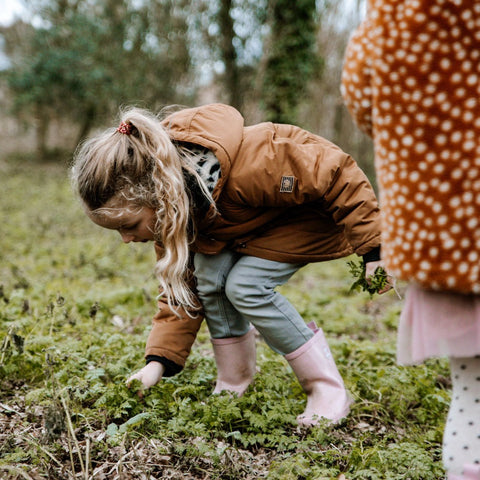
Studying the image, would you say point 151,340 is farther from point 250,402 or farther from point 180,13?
point 180,13

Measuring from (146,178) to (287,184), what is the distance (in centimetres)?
58

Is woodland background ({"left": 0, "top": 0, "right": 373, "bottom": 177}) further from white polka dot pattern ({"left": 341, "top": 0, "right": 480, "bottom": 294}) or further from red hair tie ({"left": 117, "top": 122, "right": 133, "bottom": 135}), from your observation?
white polka dot pattern ({"left": 341, "top": 0, "right": 480, "bottom": 294})

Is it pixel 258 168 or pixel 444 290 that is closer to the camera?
pixel 444 290

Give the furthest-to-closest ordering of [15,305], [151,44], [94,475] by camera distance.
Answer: [151,44], [15,305], [94,475]

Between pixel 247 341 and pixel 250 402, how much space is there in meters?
0.36

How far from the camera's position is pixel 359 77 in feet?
5.51

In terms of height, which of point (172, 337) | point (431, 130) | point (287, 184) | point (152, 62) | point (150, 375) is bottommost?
point (150, 375)

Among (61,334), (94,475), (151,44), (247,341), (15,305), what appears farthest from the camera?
(151,44)

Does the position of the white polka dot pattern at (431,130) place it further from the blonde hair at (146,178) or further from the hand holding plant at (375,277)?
the blonde hair at (146,178)

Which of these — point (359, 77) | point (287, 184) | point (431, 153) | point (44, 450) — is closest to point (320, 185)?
point (287, 184)

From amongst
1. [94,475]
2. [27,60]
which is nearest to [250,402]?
[94,475]

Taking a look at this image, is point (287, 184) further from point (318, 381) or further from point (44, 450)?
point (44, 450)

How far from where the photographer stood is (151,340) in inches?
104

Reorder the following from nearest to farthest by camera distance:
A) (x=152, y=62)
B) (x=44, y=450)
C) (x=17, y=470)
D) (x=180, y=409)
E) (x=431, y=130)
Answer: (x=431, y=130) → (x=17, y=470) → (x=44, y=450) → (x=180, y=409) → (x=152, y=62)
